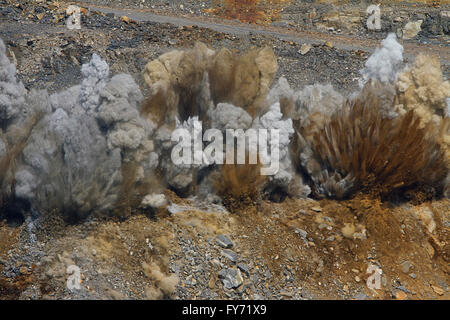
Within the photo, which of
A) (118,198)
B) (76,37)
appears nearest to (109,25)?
(76,37)

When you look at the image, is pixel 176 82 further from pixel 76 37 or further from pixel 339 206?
pixel 76 37

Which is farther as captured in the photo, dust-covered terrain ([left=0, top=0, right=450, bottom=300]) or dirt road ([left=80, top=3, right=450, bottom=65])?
dirt road ([left=80, top=3, right=450, bottom=65])

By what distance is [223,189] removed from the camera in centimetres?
536

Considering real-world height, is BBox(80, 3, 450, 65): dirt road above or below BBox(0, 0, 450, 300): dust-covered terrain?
above

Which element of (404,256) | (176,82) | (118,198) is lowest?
(404,256)

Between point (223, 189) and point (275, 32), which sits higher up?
point (275, 32)

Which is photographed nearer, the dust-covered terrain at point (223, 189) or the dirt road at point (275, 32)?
the dust-covered terrain at point (223, 189)

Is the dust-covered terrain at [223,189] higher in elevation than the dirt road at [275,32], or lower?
lower

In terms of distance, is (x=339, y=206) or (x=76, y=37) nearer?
(x=339, y=206)

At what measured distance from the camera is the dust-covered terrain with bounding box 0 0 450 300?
15.4ft

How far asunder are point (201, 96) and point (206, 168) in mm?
905

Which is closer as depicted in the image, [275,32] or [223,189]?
[223,189]

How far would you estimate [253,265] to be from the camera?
493cm

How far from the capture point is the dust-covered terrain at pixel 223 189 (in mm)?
4688
